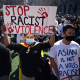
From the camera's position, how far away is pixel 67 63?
1.83 metres

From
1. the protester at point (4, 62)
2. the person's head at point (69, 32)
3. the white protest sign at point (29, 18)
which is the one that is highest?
the white protest sign at point (29, 18)

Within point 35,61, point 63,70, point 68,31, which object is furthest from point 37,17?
point 63,70

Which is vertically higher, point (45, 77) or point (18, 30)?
point (18, 30)

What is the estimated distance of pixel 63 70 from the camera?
5.97ft

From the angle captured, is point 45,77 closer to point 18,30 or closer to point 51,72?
point 51,72

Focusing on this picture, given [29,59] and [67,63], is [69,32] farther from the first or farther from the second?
[29,59]

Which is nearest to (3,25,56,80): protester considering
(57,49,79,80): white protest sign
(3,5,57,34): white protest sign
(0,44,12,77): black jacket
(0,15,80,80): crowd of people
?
(0,15,80,80): crowd of people

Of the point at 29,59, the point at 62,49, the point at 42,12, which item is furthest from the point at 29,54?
the point at 42,12

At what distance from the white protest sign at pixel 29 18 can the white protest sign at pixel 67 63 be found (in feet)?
1.66

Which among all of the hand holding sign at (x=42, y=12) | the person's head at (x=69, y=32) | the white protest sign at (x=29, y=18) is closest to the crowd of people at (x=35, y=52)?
the person's head at (x=69, y=32)

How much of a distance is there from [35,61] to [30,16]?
3.02 feet

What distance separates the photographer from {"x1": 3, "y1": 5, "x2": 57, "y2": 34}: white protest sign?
77.5 inches

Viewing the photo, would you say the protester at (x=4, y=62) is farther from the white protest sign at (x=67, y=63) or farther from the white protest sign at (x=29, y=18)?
the white protest sign at (x=67, y=63)

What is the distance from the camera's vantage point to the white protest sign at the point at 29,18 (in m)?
1.97
